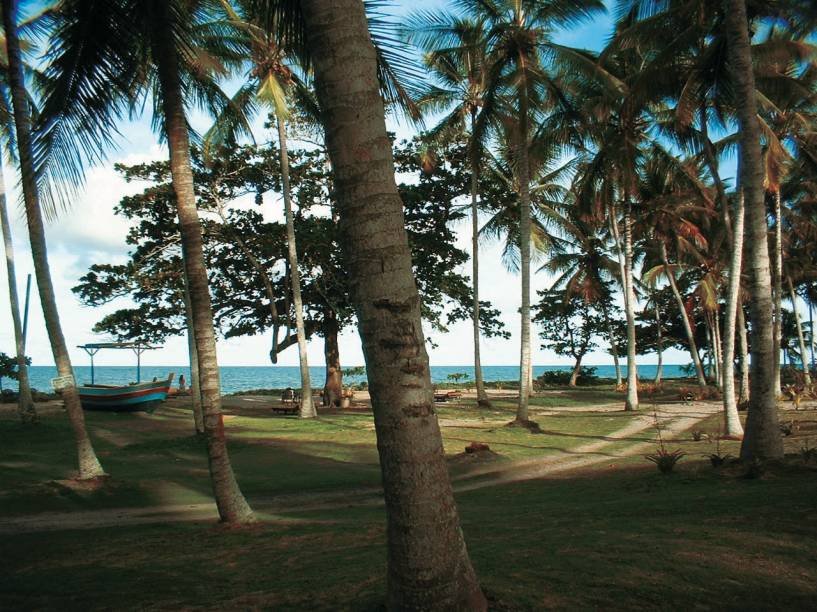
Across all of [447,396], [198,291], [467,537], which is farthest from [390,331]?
[447,396]

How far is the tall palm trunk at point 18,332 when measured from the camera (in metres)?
19.5

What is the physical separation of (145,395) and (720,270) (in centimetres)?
2831

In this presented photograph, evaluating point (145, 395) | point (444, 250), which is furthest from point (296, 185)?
point (145, 395)

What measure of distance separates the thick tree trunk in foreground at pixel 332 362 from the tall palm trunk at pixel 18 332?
11664mm

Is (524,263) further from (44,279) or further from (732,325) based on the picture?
(44,279)

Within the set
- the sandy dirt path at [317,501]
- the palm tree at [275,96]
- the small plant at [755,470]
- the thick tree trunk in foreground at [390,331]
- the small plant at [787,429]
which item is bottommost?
the sandy dirt path at [317,501]

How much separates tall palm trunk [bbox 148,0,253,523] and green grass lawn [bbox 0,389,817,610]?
57 centimetres

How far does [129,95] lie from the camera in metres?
8.82

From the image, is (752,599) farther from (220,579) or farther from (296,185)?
(296,185)

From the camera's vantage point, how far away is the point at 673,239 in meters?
31.9

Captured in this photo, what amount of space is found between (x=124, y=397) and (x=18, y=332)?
4.57 meters

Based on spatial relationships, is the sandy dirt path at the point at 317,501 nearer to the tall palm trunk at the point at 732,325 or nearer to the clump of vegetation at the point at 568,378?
the tall palm trunk at the point at 732,325

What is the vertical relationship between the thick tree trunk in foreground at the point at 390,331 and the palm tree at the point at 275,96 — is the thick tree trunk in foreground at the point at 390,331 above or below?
below

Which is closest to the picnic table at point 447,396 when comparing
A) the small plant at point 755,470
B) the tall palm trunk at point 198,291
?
the small plant at point 755,470
